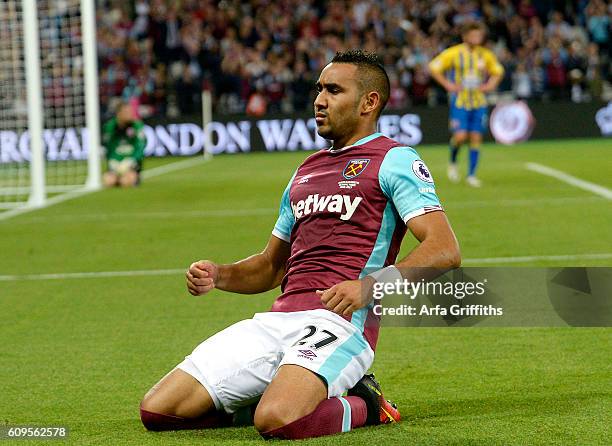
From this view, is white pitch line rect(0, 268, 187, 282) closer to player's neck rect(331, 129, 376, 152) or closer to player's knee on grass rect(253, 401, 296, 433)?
player's neck rect(331, 129, 376, 152)

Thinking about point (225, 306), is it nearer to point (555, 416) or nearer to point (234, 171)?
point (555, 416)

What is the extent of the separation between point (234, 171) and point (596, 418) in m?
16.9

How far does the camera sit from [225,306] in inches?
309

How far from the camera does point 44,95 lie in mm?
19641

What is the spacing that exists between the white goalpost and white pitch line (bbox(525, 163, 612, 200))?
690cm

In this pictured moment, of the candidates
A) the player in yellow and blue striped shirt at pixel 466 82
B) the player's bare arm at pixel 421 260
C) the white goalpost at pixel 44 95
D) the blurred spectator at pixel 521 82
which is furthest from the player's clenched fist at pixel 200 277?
the blurred spectator at pixel 521 82

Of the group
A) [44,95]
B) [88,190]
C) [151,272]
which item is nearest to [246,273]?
[151,272]

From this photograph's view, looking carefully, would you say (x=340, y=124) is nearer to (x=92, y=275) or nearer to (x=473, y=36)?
(x=92, y=275)

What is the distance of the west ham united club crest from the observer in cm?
493

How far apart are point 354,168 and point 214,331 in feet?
7.79

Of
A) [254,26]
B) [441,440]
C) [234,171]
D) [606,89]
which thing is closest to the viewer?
[441,440]

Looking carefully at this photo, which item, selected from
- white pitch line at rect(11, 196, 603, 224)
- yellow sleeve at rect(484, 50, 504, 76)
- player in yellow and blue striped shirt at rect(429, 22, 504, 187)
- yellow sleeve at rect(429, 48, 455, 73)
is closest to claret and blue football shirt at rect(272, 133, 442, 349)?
white pitch line at rect(11, 196, 603, 224)

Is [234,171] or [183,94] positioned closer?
[234,171]

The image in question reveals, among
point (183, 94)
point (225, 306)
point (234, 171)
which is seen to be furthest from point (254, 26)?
point (225, 306)
